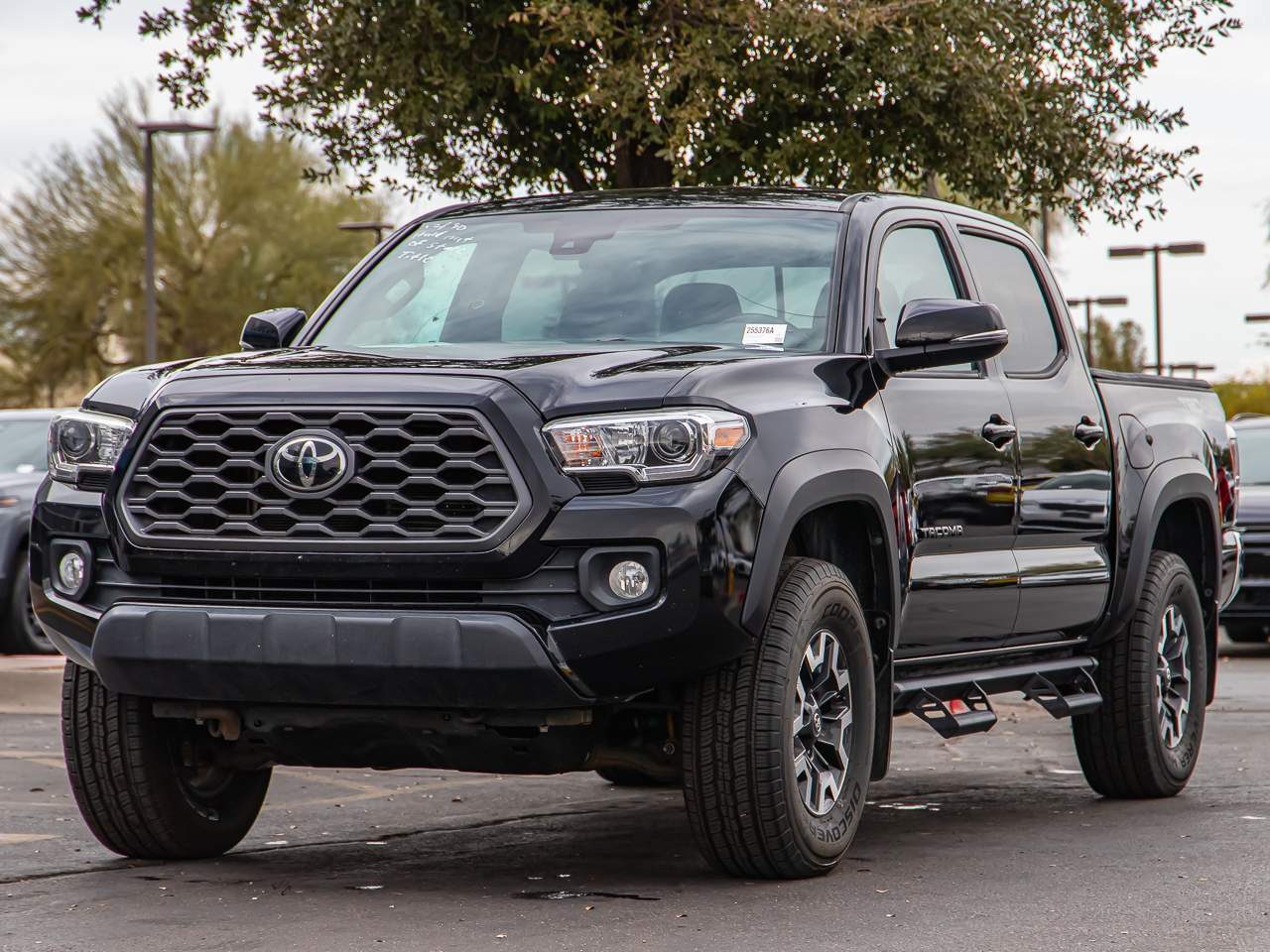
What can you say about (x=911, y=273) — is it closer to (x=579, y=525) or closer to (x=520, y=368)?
(x=520, y=368)

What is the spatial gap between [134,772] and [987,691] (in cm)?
278

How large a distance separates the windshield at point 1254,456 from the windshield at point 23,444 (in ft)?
29.4

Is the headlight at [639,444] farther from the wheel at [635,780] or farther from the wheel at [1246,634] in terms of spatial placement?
the wheel at [1246,634]

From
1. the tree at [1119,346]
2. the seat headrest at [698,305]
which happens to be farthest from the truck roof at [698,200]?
the tree at [1119,346]

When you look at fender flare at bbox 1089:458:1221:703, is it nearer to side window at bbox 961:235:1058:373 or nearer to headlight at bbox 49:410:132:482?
side window at bbox 961:235:1058:373

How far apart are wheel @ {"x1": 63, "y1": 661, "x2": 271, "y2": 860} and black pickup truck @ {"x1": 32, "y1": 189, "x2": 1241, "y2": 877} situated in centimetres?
1

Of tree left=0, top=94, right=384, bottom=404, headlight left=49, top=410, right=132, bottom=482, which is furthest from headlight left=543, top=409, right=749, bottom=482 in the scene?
tree left=0, top=94, right=384, bottom=404

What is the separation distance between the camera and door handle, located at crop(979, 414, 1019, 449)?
658cm

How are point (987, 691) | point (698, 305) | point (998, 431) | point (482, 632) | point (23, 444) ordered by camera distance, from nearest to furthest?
point (482, 632) < point (698, 305) < point (998, 431) < point (987, 691) < point (23, 444)

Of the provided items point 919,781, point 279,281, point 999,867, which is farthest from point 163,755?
point 279,281

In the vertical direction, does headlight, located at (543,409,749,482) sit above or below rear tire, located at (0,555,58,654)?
above

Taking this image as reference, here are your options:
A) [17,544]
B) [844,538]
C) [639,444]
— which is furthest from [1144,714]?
[17,544]

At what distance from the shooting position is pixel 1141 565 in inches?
297

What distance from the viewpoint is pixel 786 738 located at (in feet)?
17.3
